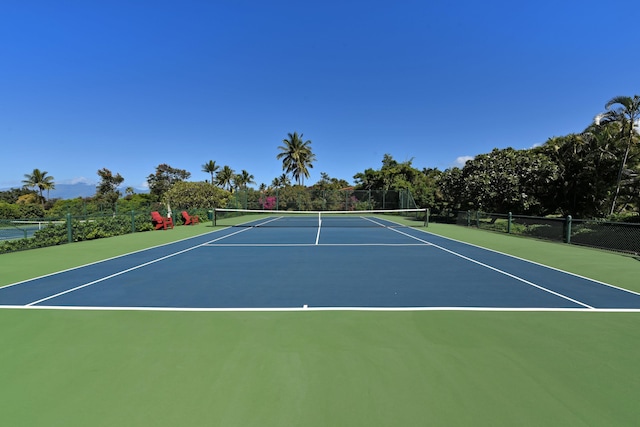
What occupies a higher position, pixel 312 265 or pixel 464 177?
pixel 464 177

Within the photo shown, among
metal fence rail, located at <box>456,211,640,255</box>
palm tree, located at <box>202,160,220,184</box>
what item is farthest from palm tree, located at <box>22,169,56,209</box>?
metal fence rail, located at <box>456,211,640,255</box>

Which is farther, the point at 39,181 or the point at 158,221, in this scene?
the point at 39,181

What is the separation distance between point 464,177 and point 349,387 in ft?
76.3

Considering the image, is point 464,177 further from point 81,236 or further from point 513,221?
point 81,236

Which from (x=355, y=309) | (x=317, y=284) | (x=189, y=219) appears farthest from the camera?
(x=189, y=219)

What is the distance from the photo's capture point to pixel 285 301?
5.82 metres

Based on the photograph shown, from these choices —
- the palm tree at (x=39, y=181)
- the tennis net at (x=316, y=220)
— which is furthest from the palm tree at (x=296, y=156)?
the palm tree at (x=39, y=181)

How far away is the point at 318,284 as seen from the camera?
6.98m

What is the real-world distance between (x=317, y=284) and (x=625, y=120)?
2493 centimetres

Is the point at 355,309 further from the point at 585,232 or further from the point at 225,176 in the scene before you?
the point at 225,176

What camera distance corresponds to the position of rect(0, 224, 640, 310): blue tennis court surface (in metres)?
5.75

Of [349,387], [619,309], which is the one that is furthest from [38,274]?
[619,309]

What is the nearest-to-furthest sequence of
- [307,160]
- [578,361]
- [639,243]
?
1. [578,361]
2. [639,243]
3. [307,160]

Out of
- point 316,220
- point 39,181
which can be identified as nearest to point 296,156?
point 316,220
